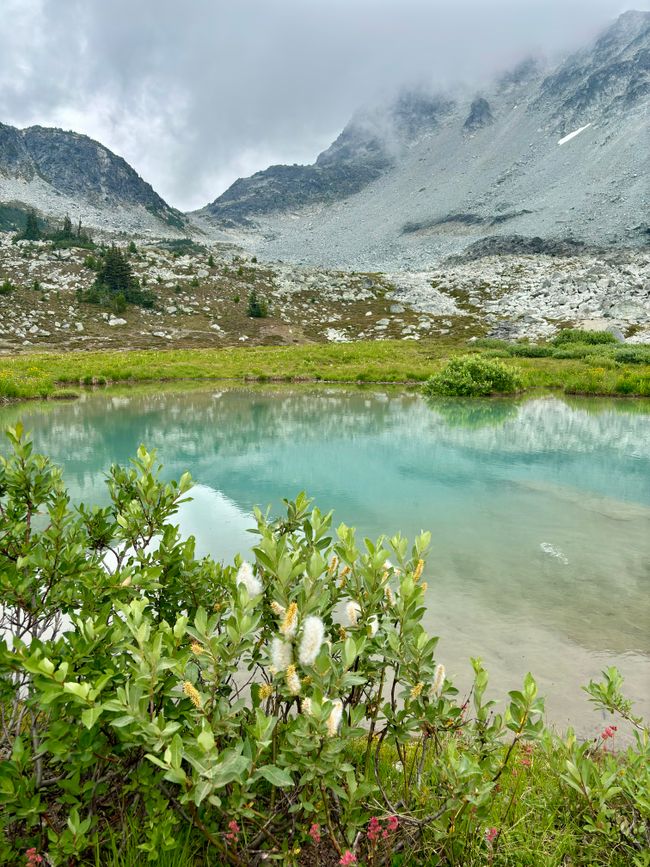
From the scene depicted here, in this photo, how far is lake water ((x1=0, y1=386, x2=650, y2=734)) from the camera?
21.9 feet

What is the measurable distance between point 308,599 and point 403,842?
5.01ft

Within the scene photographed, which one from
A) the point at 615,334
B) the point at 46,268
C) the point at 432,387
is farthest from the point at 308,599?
the point at 46,268

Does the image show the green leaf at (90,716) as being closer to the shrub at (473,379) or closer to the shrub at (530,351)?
the shrub at (473,379)

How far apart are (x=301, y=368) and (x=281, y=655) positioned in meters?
50.3

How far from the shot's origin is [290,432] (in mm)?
23328

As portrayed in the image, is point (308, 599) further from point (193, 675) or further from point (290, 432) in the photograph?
point (290, 432)

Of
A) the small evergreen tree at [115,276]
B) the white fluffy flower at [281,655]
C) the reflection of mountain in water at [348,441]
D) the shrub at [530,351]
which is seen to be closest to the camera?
the white fluffy flower at [281,655]

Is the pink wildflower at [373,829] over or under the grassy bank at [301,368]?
over

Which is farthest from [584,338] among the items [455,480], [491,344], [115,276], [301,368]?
[115,276]

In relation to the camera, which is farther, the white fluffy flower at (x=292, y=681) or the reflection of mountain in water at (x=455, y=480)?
the reflection of mountain in water at (x=455, y=480)

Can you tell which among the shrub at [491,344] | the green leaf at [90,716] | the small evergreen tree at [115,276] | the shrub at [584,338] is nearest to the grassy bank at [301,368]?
the shrub at [491,344]

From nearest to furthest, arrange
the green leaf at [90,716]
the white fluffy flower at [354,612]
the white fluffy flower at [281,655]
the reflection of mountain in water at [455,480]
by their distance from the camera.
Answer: the green leaf at [90,716] → the white fluffy flower at [281,655] → the white fluffy flower at [354,612] → the reflection of mountain in water at [455,480]

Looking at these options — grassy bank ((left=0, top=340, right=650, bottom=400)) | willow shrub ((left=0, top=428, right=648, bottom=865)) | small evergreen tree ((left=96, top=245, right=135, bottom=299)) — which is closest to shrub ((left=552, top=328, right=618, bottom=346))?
grassy bank ((left=0, top=340, right=650, bottom=400))

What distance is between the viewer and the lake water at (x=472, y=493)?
6668 millimetres
